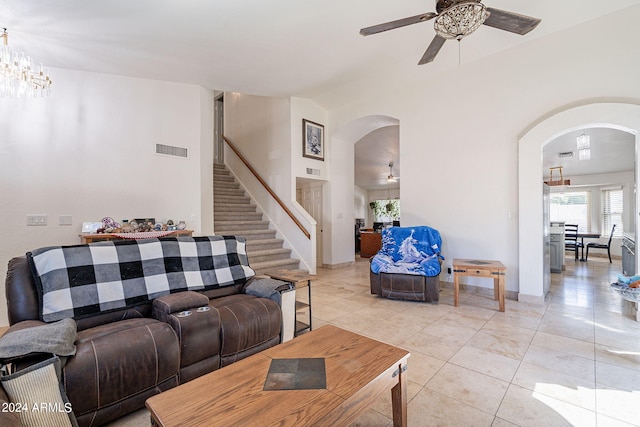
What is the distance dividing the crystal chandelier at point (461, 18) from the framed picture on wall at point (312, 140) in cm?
400

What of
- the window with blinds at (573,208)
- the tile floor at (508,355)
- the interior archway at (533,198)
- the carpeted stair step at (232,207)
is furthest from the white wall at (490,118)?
the window with blinds at (573,208)

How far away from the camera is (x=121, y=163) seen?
13.6 feet

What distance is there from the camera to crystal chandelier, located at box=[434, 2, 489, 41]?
6.86 feet

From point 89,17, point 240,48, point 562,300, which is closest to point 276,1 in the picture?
point 240,48

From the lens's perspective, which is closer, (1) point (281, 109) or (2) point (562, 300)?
(2) point (562, 300)

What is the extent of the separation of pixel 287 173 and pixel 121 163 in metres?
2.93

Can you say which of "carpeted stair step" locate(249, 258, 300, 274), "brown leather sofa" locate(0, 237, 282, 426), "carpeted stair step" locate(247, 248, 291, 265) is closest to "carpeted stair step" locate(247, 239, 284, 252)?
"carpeted stair step" locate(247, 248, 291, 265)

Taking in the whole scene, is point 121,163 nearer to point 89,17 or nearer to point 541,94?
point 89,17

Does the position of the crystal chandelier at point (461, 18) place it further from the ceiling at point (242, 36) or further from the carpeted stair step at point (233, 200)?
the carpeted stair step at point (233, 200)

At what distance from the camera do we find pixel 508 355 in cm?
244

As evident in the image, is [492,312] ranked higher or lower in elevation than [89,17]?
lower

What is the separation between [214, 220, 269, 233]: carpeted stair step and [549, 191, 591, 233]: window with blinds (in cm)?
836

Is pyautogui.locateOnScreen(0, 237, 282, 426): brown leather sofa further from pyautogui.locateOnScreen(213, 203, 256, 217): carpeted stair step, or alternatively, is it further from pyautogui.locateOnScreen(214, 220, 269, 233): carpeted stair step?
pyautogui.locateOnScreen(213, 203, 256, 217): carpeted stair step

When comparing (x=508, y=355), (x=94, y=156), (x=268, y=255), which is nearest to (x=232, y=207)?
(x=268, y=255)
